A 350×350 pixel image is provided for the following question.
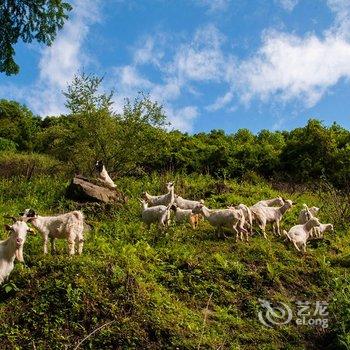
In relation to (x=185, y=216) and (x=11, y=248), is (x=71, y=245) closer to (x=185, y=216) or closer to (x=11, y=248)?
(x=11, y=248)

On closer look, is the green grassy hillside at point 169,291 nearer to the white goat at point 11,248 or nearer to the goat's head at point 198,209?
the white goat at point 11,248

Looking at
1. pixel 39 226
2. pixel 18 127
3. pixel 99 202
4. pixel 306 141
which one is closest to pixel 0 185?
pixel 99 202

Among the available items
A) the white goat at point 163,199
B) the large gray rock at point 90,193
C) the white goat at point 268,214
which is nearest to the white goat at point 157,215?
the white goat at point 163,199

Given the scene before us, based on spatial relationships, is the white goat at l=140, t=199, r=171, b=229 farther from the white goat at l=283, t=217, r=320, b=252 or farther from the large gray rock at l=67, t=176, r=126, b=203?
the large gray rock at l=67, t=176, r=126, b=203

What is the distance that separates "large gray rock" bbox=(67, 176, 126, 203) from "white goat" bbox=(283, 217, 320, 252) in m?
6.32

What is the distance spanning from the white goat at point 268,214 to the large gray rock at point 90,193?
505cm

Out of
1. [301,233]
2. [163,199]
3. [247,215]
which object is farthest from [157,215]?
[301,233]

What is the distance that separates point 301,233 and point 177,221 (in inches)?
145

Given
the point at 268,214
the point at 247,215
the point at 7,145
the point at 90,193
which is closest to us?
the point at 247,215

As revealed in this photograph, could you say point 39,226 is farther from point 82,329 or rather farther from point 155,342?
point 155,342

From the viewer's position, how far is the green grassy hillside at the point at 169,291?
29.3 ft

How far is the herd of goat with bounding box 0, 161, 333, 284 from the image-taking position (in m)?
9.98

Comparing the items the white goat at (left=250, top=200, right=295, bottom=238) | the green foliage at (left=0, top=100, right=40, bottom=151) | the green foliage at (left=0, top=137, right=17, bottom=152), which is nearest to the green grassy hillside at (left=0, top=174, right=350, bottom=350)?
the white goat at (left=250, top=200, right=295, bottom=238)

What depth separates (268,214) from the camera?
50.7 ft
